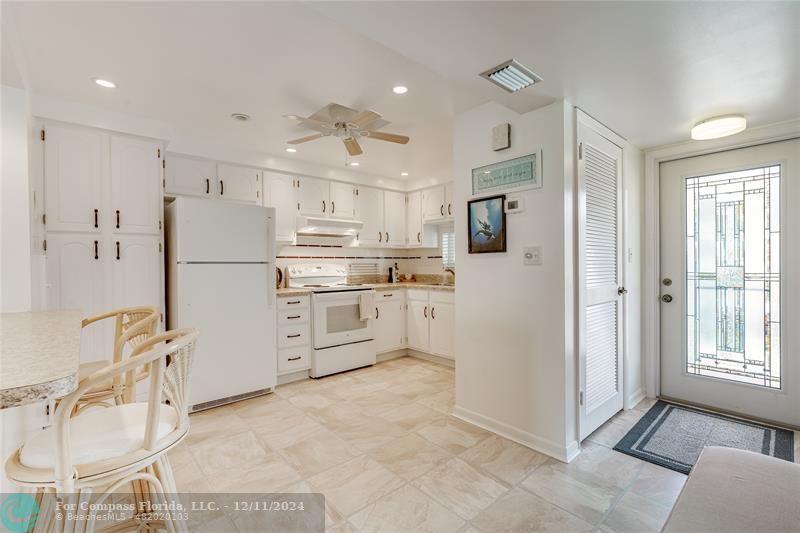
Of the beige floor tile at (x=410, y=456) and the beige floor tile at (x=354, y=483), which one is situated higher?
the beige floor tile at (x=410, y=456)

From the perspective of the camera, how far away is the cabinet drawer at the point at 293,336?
354 cm

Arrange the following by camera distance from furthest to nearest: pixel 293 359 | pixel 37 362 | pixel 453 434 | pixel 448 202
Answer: pixel 448 202
pixel 293 359
pixel 453 434
pixel 37 362

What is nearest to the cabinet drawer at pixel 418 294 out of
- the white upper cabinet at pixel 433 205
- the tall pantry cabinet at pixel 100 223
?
the white upper cabinet at pixel 433 205

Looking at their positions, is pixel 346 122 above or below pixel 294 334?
above

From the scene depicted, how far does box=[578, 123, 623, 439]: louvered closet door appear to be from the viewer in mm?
2320

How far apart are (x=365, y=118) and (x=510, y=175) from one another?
1.05 metres

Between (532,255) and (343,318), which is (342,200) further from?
(532,255)

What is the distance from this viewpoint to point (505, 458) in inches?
85.4

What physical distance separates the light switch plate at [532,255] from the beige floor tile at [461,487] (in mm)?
1261

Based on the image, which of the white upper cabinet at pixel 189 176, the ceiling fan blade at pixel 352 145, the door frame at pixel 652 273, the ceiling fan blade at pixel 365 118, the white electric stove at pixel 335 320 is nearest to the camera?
the ceiling fan blade at pixel 365 118

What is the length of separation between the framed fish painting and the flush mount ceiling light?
1.43 metres

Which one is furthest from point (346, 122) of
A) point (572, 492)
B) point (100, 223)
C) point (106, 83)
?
point (572, 492)

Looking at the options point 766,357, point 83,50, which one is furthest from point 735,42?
point 83,50

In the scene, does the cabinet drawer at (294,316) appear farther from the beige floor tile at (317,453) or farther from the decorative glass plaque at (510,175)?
the decorative glass plaque at (510,175)
